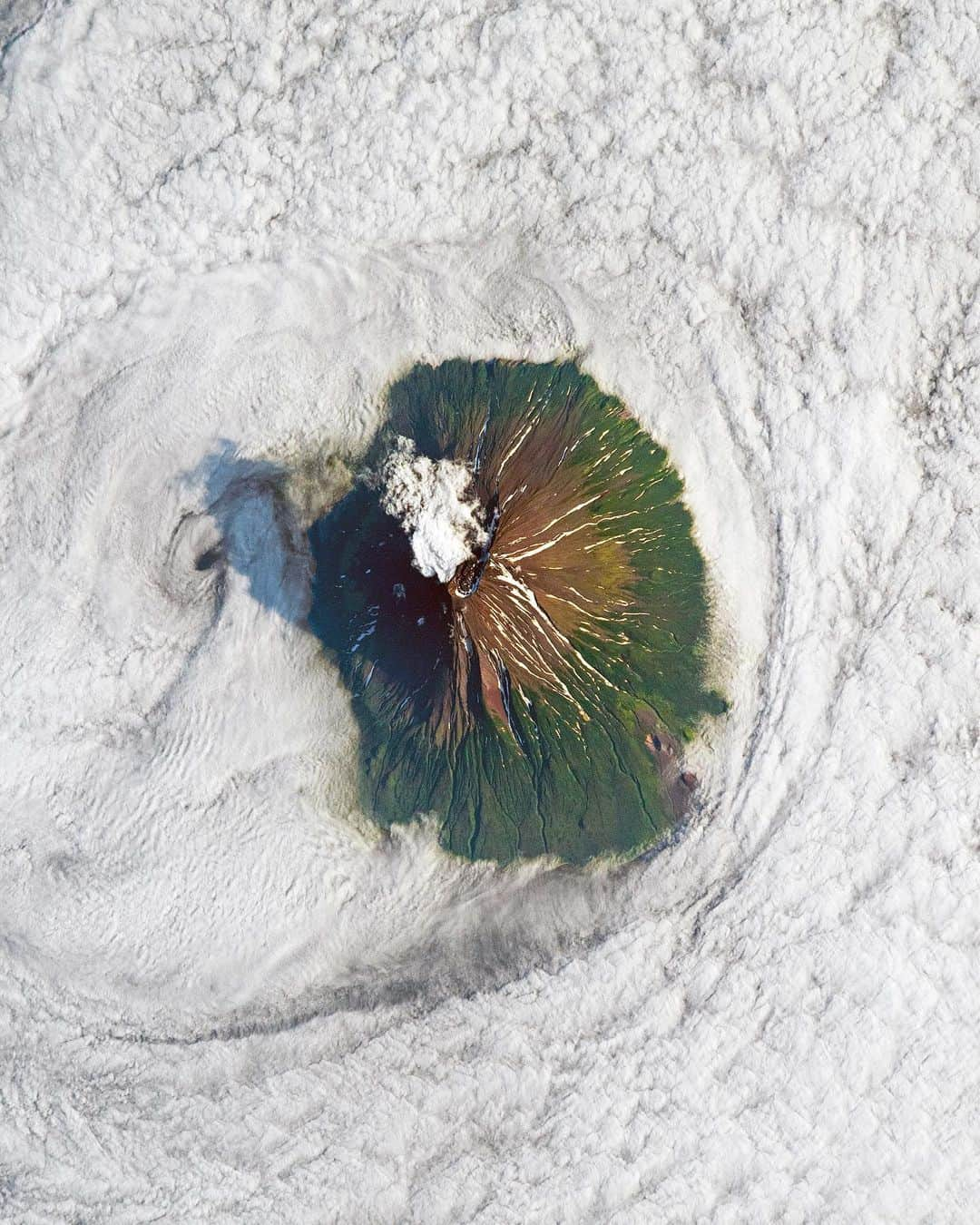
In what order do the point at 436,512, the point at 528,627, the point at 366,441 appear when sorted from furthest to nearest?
the point at 366,441, the point at 528,627, the point at 436,512

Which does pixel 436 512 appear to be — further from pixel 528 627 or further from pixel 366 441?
pixel 366 441

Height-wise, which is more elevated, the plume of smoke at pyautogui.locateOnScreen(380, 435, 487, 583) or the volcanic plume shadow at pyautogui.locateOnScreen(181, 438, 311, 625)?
the plume of smoke at pyautogui.locateOnScreen(380, 435, 487, 583)

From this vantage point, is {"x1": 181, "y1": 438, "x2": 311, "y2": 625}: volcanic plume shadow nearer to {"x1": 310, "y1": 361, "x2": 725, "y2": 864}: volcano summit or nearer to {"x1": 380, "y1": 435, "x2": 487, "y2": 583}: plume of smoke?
{"x1": 310, "y1": 361, "x2": 725, "y2": 864}: volcano summit

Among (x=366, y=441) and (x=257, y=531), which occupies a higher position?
(x=366, y=441)

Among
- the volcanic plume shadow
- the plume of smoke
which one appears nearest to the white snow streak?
the volcanic plume shadow

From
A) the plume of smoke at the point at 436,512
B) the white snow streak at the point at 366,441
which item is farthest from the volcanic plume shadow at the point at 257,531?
the plume of smoke at the point at 436,512

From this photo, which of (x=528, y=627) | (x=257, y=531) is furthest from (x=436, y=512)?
(x=257, y=531)

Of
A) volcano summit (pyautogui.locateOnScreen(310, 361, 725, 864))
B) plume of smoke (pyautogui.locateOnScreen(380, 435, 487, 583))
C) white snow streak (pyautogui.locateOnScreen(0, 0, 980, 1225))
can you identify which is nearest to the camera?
plume of smoke (pyautogui.locateOnScreen(380, 435, 487, 583))
